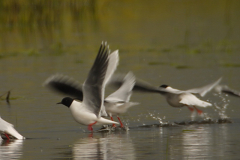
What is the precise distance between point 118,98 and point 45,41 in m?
15.0

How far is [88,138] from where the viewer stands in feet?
32.8

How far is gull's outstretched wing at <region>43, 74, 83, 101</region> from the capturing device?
11633mm

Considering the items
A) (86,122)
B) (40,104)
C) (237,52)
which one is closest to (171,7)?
(237,52)

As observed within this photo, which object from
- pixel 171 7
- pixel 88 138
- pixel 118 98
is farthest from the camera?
pixel 171 7

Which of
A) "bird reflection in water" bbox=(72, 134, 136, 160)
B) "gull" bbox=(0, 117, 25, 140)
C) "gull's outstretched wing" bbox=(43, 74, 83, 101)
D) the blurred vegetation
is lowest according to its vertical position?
"bird reflection in water" bbox=(72, 134, 136, 160)

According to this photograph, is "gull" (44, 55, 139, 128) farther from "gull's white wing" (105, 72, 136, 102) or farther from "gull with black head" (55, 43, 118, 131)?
"gull with black head" (55, 43, 118, 131)

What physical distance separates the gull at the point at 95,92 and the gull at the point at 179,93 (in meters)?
1.50

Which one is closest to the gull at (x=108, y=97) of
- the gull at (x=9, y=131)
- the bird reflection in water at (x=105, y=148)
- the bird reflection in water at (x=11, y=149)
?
the bird reflection in water at (x=105, y=148)

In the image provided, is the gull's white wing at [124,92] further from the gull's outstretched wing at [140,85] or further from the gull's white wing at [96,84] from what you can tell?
the gull's white wing at [96,84]

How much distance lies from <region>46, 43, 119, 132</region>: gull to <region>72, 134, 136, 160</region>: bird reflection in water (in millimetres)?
552

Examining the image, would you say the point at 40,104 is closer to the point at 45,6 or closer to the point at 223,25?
the point at 223,25

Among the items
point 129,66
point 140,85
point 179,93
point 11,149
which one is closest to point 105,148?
point 11,149

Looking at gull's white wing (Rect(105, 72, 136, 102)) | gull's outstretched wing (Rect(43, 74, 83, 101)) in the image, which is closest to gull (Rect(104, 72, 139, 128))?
gull's white wing (Rect(105, 72, 136, 102))

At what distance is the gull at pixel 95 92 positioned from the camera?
10.4 metres
